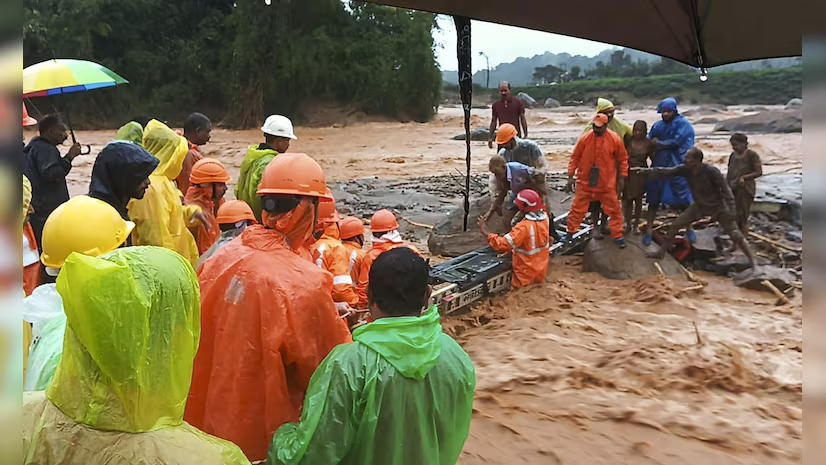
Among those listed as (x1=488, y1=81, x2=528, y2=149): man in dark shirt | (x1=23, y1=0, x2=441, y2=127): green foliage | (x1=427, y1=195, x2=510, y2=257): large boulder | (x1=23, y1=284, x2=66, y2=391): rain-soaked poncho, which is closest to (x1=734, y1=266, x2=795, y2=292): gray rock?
(x1=427, y1=195, x2=510, y2=257): large boulder

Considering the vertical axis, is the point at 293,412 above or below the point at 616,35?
below

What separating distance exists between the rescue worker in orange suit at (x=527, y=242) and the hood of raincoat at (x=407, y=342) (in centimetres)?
474

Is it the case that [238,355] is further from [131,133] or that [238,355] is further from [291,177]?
[131,133]

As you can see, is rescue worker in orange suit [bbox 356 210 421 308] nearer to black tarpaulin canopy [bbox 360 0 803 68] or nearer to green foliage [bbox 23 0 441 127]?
black tarpaulin canopy [bbox 360 0 803 68]

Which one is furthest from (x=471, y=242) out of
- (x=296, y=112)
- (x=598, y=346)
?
(x=296, y=112)

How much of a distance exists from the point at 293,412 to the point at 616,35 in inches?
92.4

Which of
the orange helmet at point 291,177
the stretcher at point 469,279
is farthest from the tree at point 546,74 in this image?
the orange helmet at point 291,177

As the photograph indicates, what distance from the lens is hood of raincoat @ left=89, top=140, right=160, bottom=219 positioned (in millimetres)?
3275

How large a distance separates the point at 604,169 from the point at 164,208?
493 cm

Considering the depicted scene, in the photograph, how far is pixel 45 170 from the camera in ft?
16.2

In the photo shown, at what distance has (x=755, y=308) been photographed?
20.9ft

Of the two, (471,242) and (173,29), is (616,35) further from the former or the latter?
(173,29)

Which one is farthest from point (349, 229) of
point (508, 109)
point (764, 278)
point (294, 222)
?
point (508, 109)

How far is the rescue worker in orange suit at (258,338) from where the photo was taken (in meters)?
2.08
